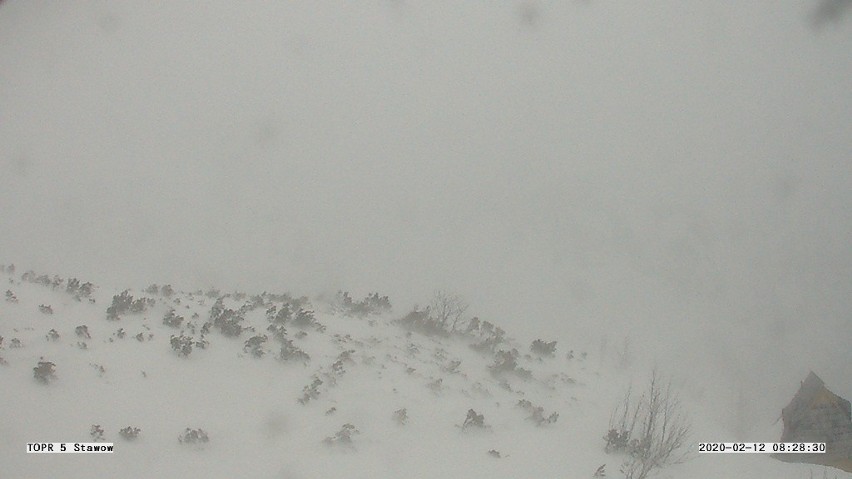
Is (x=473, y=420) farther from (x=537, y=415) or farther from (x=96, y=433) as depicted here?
(x=96, y=433)

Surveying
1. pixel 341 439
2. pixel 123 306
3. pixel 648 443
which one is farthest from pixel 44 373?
pixel 648 443

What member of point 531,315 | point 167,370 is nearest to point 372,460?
point 167,370

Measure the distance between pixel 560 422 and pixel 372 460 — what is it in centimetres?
586

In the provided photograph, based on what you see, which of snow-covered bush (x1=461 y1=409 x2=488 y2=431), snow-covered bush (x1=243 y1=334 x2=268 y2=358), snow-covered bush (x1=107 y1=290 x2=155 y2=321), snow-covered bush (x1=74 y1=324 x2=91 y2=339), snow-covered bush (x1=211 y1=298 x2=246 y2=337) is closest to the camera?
snow-covered bush (x1=74 y1=324 x2=91 y2=339)

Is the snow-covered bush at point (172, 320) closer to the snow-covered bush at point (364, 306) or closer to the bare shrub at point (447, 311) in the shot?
the snow-covered bush at point (364, 306)

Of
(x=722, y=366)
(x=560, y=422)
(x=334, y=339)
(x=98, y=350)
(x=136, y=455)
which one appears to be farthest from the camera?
(x=722, y=366)

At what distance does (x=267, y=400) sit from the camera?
10.8 meters

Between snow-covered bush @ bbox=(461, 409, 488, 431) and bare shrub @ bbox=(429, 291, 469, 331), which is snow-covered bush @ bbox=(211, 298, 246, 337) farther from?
bare shrub @ bbox=(429, 291, 469, 331)

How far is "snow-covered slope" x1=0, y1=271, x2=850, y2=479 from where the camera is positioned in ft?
28.1

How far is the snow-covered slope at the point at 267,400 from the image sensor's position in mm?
8570

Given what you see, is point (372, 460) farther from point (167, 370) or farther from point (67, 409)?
point (67, 409)

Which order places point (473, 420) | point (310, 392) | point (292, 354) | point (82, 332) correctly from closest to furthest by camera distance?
point (82, 332)
point (310, 392)
point (473, 420)
point (292, 354)

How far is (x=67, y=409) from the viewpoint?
857 cm

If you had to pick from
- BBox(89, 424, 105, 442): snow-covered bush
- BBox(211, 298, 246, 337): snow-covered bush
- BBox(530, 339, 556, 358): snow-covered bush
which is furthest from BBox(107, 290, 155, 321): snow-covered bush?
BBox(530, 339, 556, 358): snow-covered bush
